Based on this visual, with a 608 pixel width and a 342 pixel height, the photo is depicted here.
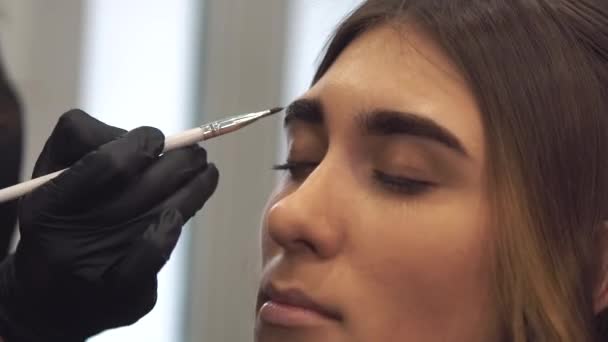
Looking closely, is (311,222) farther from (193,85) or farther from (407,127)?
(193,85)

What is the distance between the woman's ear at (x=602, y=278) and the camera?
2.87 feet

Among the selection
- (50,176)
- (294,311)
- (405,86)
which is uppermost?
(405,86)

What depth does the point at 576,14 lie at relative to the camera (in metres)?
0.90

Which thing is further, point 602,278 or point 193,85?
point 193,85

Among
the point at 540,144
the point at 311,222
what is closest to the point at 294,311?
the point at 311,222

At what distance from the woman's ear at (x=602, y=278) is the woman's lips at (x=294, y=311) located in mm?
281

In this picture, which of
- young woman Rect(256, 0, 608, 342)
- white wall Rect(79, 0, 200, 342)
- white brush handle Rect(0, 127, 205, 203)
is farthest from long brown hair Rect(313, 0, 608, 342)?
white wall Rect(79, 0, 200, 342)

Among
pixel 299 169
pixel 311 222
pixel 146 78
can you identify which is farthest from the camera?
pixel 146 78

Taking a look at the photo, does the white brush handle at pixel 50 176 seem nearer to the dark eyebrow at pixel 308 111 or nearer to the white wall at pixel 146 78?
the dark eyebrow at pixel 308 111

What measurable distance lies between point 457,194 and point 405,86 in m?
0.12

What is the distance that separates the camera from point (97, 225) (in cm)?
84

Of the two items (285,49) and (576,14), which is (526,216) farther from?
(285,49)

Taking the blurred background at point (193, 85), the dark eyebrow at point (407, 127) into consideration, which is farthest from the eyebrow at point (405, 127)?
the blurred background at point (193, 85)

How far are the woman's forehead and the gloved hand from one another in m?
0.16
